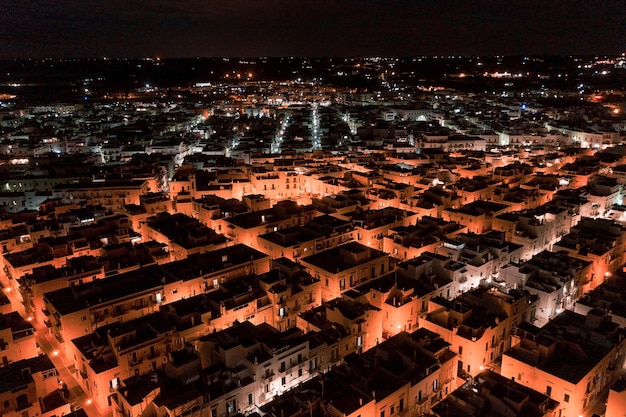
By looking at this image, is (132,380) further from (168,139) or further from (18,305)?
(168,139)

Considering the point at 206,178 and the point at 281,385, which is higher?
the point at 206,178

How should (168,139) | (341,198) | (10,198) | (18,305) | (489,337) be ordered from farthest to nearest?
(168,139) < (10,198) < (341,198) < (18,305) < (489,337)

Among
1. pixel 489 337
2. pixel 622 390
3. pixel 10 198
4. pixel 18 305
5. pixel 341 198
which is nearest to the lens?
pixel 622 390

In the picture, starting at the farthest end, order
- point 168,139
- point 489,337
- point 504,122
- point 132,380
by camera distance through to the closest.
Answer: point 504,122, point 168,139, point 489,337, point 132,380

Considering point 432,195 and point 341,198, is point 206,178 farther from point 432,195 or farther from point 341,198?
point 432,195

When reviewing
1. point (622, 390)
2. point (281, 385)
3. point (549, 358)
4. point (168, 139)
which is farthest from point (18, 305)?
point (168, 139)

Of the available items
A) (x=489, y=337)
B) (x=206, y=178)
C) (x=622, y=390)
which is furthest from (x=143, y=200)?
(x=622, y=390)

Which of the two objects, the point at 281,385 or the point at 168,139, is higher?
the point at 168,139

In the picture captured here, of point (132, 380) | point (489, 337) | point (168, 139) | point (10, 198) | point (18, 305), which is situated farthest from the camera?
point (168, 139)

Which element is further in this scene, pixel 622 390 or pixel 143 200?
pixel 143 200
